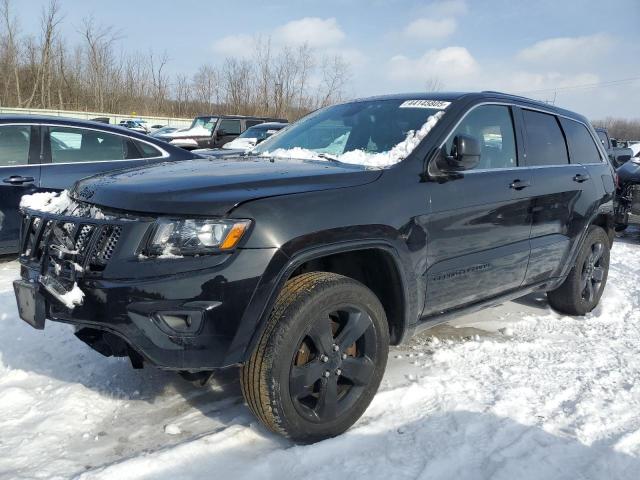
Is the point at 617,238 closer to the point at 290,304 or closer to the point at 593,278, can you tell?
the point at 593,278

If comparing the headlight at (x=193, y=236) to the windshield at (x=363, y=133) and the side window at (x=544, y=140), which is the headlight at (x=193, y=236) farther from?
the side window at (x=544, y=140)

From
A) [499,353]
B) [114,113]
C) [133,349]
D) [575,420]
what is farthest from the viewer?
[114,113]

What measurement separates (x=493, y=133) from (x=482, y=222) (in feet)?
2.50

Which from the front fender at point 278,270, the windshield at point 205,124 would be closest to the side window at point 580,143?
the front fender at point 278,270

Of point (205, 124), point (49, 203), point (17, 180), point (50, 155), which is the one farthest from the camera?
point (205, 124)

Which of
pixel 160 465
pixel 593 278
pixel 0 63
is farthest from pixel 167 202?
pixel 0 63

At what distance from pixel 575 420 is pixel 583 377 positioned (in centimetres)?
65

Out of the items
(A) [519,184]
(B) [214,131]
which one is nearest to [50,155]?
(A) [519,184]

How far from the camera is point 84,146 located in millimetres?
5719

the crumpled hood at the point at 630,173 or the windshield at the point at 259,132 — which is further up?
the windshield at the point at 259,132

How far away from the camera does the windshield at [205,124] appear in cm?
1659

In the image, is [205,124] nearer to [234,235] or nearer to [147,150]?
[147,150]

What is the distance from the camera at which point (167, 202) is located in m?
2.30

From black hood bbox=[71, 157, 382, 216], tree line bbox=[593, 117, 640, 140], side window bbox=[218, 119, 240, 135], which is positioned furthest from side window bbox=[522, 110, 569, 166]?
tree line bbox=[593, 117, 640, 140]
